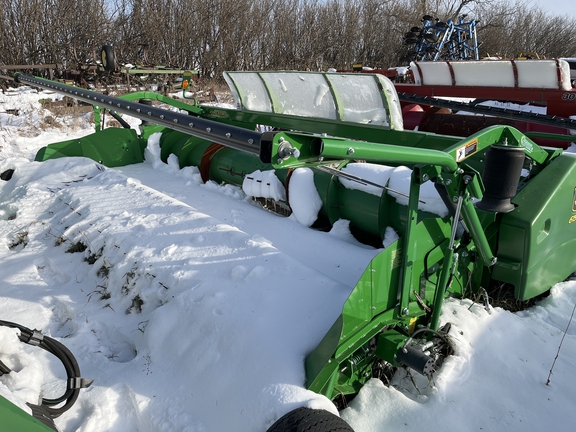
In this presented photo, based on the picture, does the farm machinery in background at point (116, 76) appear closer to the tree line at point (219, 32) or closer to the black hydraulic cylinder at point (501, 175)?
the tree line at point (219, 32)

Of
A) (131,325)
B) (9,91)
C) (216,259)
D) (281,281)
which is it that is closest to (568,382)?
(281,281)

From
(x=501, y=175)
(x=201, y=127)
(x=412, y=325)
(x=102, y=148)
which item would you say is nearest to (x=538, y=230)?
(x=501, y=175)

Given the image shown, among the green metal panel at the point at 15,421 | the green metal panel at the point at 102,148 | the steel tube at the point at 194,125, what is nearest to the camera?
the green metal panel at the point at 15,421

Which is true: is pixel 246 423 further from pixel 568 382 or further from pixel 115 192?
pixel 115 192

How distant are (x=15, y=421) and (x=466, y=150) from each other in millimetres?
1971

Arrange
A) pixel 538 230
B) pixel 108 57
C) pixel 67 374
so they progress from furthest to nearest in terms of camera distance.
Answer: pixel 108 57 < pixel 538 230 < pixel 67 374

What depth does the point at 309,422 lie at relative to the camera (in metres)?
1.67

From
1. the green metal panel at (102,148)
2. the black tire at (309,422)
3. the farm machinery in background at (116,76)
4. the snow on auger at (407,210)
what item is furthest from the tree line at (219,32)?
the black tire at (309,422)

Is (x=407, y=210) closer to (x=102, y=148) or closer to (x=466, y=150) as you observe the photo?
(x=466, y=150)

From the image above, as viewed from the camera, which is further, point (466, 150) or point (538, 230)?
point (538, 230)

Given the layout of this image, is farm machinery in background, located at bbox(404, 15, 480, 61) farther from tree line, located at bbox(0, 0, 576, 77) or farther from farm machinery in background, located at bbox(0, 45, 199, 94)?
farm machinery in background, located at bbox(0, 45, 199, 94)

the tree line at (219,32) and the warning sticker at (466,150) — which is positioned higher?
the tree line at (219,32)

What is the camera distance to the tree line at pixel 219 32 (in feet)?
48.5

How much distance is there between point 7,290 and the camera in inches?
124
